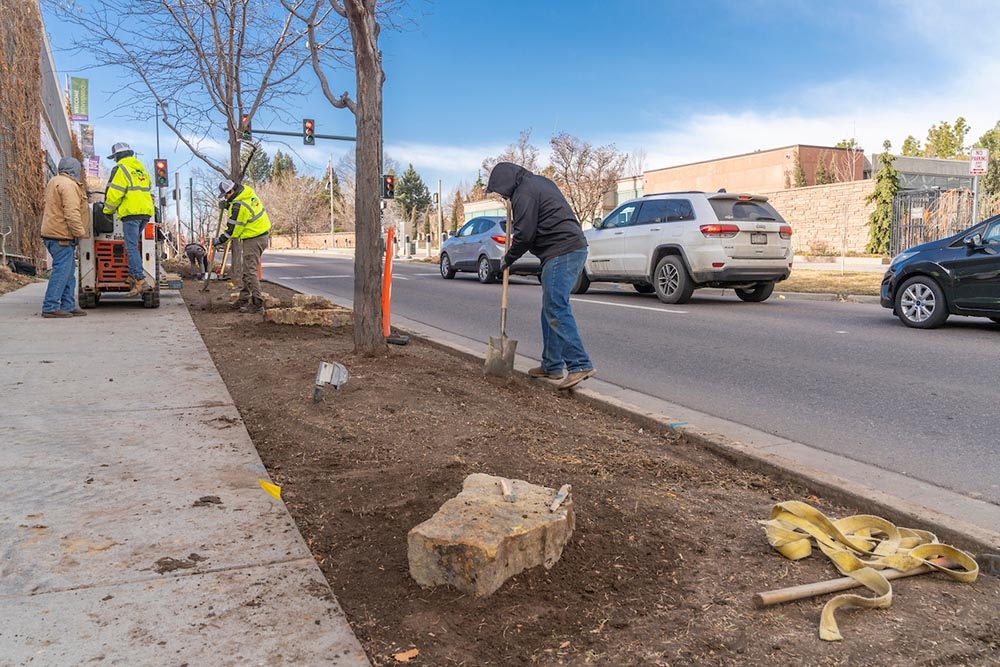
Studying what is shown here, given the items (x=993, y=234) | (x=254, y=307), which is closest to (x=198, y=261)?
(x=254, y=307)

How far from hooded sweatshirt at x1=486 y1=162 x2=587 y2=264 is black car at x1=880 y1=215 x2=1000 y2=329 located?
5944 mm

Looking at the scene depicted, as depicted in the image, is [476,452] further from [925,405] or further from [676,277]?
[676,277]

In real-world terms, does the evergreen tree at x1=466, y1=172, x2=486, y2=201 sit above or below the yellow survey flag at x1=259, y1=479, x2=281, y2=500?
above

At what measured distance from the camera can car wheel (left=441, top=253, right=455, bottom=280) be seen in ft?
67.5

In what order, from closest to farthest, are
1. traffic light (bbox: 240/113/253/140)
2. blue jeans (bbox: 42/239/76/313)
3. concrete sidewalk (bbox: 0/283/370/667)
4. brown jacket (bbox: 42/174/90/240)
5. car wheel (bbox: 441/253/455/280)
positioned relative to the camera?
concrete sidewalk (bbox: 0/283/370/667)
brown jacket (bbox: 42/174/90/240)
blue jeans (bbox: 42/239/76/313)
traffic light (bbox: 240/113/253/140)
car wheel (bbox: 441/253/455/280)

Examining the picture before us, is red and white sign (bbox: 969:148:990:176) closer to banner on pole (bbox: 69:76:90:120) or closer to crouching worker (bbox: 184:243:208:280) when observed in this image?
crouching worker (bbox: 184:243:208:280)

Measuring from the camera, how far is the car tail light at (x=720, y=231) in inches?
476

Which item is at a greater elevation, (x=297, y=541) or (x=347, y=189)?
(x=347, y=189)

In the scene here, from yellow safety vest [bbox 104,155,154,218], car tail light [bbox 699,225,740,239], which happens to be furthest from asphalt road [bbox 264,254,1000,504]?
yellow safety vest [bbox 104,155,154,218]

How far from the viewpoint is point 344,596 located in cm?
247

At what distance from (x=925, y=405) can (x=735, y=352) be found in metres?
2.50

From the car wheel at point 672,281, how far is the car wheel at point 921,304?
11.3 feet

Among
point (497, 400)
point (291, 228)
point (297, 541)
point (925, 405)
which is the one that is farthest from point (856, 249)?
point (291, 228)

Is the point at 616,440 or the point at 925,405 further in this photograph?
the point at 925,405
